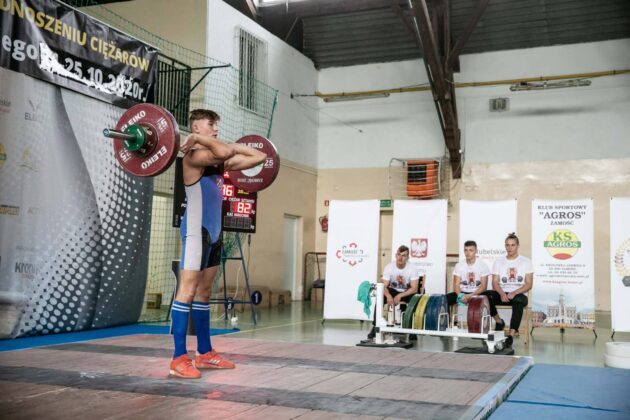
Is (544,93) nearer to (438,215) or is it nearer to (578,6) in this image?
(578,6)

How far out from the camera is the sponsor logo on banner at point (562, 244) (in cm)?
750

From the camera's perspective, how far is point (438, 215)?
27.6 ft

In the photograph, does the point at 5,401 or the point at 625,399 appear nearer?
the point at 5,401

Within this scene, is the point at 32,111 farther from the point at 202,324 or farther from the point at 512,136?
the point at 512,136

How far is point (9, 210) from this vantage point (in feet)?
18.9

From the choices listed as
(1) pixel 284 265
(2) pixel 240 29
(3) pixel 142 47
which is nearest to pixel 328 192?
(1) pixel 284 265

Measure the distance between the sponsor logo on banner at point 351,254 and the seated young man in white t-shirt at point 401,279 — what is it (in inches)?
48.0

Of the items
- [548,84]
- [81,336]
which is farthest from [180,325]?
[548,84]

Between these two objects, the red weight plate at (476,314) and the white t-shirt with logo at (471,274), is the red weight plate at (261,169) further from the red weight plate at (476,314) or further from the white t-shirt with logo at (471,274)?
the white t-shirt with logo at (471,274)

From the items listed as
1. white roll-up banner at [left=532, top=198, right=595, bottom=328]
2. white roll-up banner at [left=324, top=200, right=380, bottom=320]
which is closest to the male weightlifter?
white roll-up banner at [left=324, top=200, right=380, bottom=320]

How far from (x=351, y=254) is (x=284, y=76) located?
5114 mm

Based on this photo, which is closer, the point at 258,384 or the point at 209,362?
the point at 258,384

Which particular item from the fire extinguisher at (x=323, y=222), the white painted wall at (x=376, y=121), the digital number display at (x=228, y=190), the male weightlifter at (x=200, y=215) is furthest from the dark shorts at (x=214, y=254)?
the fire extinguisher at (x=323, y=222)

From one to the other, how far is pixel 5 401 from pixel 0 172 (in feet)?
11.0
